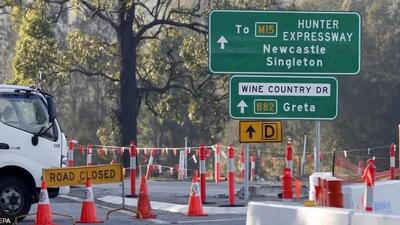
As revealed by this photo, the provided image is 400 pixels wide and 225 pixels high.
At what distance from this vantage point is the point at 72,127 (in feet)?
215

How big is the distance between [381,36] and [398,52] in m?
1.26

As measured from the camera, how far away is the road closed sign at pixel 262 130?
17.4 m

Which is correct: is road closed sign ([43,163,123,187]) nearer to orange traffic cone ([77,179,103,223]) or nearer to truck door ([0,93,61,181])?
orange traffic cone ([77,179,103,223])

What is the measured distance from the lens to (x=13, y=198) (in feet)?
51.1

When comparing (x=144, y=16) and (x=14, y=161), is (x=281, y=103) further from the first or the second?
(x=144, y=16)

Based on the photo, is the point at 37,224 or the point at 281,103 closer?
the point at 37,224

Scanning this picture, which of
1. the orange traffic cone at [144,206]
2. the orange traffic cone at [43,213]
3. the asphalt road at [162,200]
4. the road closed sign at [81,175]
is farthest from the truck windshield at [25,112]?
the orange traffic cone at [144,206]

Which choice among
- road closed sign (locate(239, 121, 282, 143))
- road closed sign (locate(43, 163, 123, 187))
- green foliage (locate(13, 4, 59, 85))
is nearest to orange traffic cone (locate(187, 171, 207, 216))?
road closed sign (locate(239, 121, 282, 143))

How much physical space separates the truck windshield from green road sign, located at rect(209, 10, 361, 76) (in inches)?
122

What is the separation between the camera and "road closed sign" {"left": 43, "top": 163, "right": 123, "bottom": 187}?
1548cm

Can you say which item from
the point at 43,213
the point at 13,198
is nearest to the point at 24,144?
the point at 13,198

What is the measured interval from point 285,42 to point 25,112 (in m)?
4.70

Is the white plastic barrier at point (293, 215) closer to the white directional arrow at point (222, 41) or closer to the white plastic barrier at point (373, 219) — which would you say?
the white plastic barrier at point (373, 219)

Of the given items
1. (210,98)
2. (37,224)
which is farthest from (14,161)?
(210,98)
